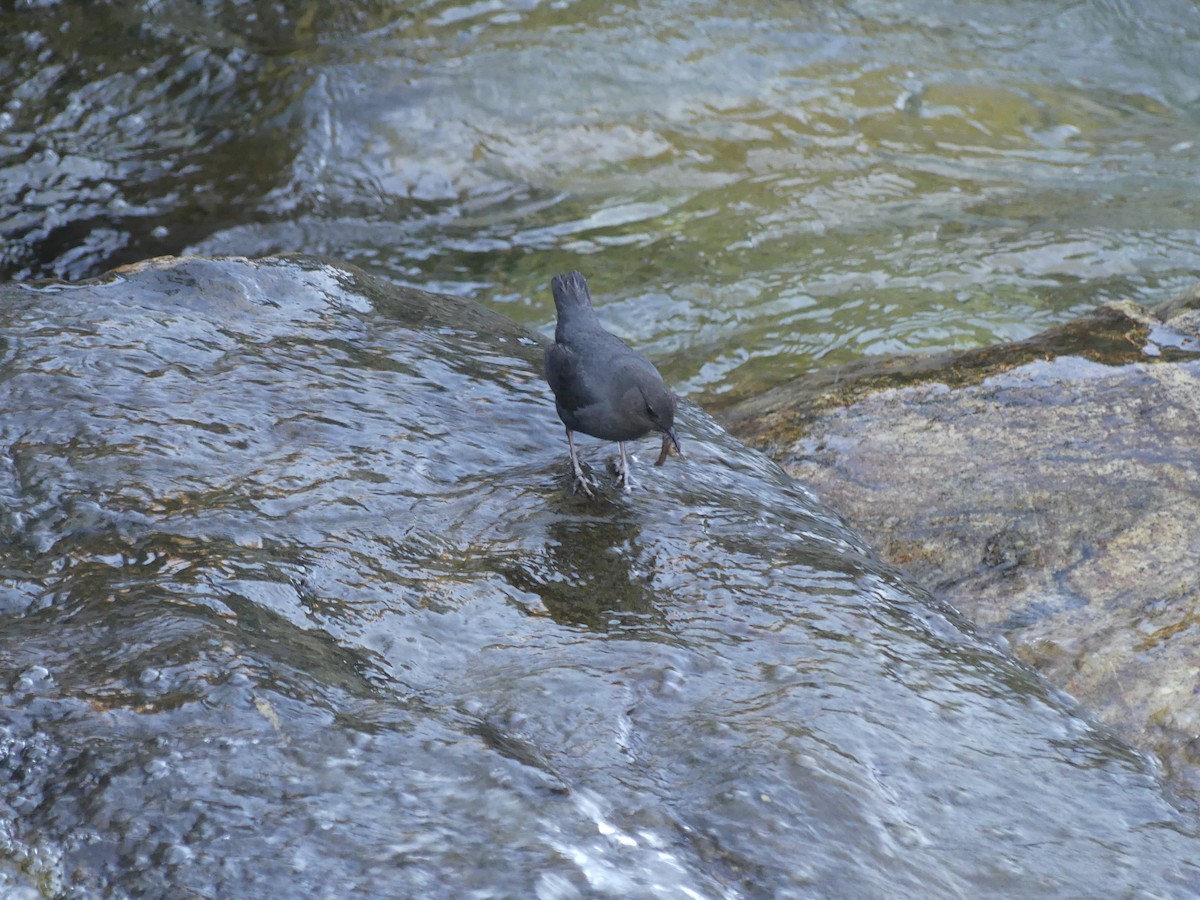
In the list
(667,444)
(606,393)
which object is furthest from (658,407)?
(667,444)

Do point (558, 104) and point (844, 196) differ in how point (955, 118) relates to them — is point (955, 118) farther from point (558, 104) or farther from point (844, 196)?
point (558, 104)

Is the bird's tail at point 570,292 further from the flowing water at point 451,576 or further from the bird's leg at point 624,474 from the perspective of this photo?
the bird's leg at point 624,474

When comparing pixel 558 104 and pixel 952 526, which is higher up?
pixel 558 104

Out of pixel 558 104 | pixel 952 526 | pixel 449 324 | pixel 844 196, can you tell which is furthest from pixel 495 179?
pixel 952 526

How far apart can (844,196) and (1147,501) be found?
511cm

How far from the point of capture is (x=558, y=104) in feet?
30.1

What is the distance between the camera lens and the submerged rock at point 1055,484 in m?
3.74

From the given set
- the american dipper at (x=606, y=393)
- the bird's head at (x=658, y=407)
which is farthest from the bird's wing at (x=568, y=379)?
the bird's head at (x=658, y=407)

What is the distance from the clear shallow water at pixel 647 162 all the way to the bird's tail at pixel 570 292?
224cm

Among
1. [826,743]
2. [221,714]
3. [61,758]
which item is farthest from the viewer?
[826,743]

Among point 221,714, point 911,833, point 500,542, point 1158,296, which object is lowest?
point 1158,296

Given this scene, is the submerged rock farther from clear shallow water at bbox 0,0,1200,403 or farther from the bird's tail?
clear shallow water at bbox 0,0,1200,403

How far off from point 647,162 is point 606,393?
18.1 feet

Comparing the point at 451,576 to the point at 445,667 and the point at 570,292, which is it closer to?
the point at 445,667
